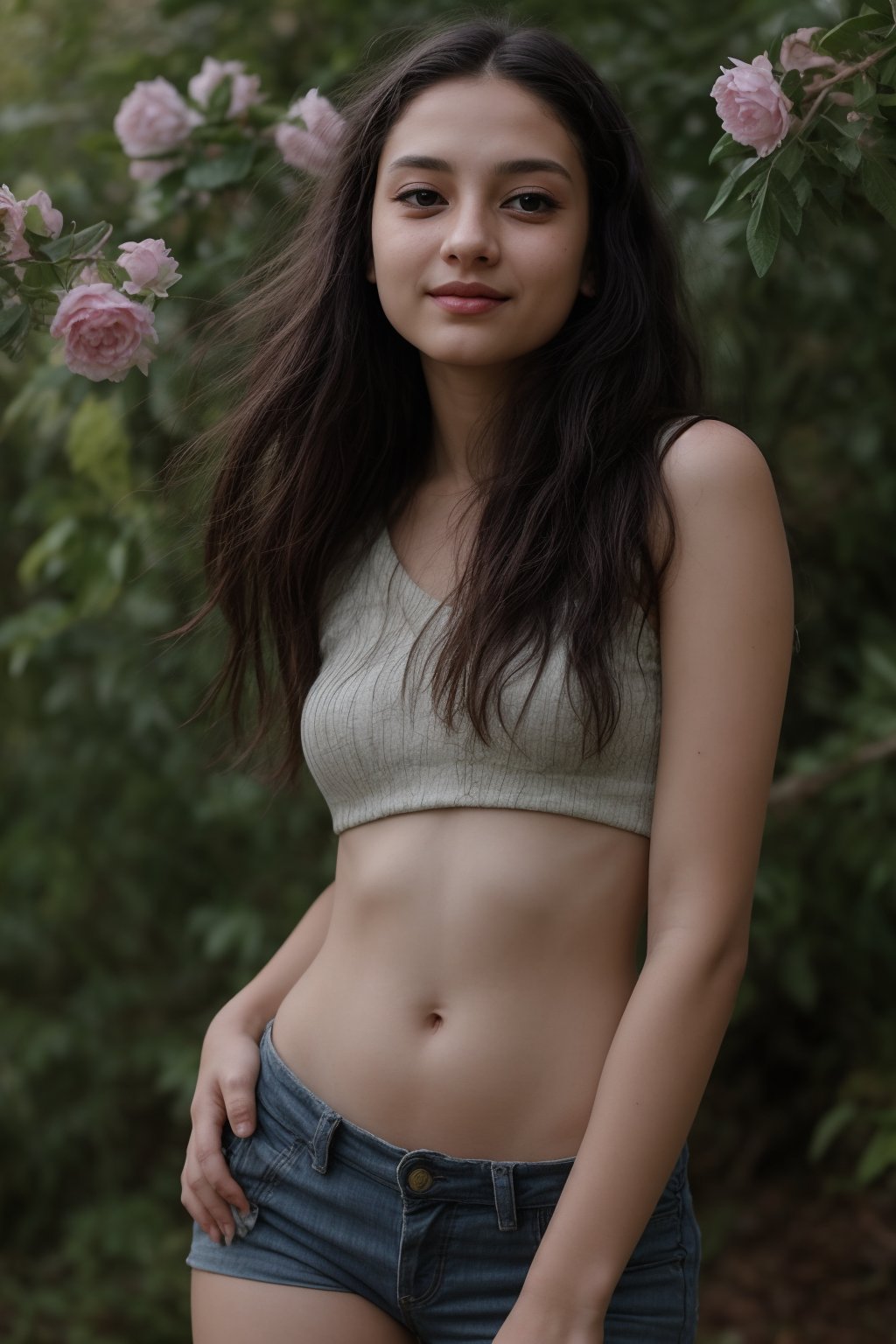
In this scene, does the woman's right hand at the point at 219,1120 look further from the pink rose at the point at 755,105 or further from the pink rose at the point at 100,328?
the pink rose at the point at 755,105

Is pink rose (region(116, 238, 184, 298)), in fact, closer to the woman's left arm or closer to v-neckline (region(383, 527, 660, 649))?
v-neckline (region(383, 527, 660, 649))

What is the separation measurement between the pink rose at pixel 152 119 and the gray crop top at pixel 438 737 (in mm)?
900

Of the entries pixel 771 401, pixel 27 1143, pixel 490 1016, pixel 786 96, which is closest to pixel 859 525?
pixel 771 401

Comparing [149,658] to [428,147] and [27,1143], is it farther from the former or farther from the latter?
[428,147]

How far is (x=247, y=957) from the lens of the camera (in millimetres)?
3109

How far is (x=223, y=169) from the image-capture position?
224cm

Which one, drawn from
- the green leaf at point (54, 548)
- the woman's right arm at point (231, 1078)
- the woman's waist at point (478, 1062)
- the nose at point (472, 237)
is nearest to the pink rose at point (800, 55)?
the nose at point (472, 237)

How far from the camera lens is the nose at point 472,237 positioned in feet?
4.76

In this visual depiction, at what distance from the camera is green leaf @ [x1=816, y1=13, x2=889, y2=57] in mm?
1406

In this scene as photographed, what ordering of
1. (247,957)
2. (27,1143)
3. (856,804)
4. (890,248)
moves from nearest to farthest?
(890,248) < (856,804) < (247,957) < (27,1143)

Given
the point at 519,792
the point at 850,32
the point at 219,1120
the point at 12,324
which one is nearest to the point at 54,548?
the point at 12,324

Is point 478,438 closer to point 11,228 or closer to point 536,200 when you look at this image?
point 536,200

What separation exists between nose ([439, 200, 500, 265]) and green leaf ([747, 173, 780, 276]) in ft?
0.78

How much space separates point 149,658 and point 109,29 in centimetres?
132
